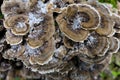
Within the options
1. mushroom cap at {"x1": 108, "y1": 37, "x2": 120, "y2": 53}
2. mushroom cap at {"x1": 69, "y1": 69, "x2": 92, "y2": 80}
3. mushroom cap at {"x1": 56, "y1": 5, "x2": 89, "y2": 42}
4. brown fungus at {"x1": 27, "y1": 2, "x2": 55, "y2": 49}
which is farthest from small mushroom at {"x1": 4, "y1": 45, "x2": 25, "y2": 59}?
mushroom cap at {"x1": 108, "y1": 37, "x2": 120, "y2": 53}

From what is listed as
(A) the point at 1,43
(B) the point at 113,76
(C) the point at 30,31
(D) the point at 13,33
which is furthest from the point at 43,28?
(B) the point at 113,76

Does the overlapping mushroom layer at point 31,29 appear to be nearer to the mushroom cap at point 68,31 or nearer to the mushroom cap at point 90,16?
the mushroom cap at point 68,31

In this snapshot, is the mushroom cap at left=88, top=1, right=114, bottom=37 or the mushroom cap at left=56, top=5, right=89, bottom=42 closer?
the mushroom cap at left=56, top=5, right=89, bottom=42

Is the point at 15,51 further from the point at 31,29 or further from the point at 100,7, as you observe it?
the point at 100,7

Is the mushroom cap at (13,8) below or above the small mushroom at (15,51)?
above

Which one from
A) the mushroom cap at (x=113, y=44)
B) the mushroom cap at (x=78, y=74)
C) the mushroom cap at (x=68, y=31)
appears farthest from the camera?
the mushroom cap at (x=78, y=74)

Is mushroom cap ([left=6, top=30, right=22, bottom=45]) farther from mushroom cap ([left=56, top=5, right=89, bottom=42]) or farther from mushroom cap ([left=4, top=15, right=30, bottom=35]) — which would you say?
mushroom cap ([left=56, top=5, right=89, bottom=42])

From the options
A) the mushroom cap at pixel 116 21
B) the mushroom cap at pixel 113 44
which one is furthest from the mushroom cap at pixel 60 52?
the mushroom cap at pixel 116 21
